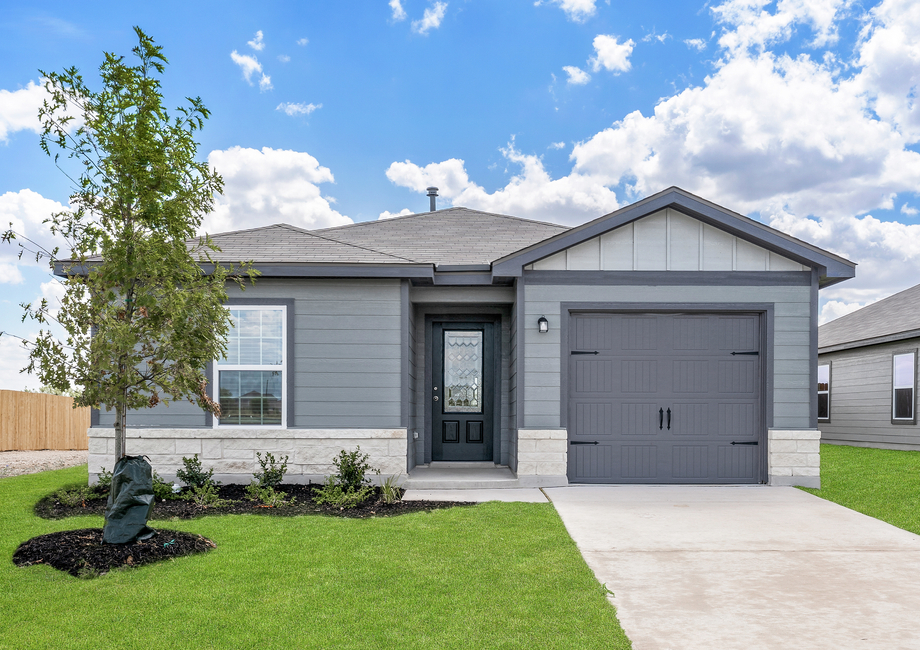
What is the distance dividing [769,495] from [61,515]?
790 cm

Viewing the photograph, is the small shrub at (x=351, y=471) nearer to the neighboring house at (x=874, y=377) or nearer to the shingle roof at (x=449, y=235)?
the shingle roof at (x=449, y=235)

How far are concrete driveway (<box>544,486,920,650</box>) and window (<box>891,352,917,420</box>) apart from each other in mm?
8031

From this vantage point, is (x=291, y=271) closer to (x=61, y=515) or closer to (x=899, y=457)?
(x=61, y=515)

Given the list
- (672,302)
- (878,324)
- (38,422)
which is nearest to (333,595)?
(672,302)

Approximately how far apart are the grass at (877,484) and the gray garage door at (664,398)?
3.82 ft

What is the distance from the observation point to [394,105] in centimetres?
1334

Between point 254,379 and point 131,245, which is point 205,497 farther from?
point 131,245

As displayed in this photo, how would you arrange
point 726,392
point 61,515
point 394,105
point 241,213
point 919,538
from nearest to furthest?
point 919,538, point 61,515, point 726,392, point 394,105, point 241,213

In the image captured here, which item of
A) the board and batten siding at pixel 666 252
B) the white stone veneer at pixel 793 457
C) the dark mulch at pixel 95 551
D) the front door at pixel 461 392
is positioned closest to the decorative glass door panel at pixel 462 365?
the front door at pixel 461 392

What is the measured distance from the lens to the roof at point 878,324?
1377cm

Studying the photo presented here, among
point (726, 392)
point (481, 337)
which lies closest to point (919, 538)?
point (726, 392)

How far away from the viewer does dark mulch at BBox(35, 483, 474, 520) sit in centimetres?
663

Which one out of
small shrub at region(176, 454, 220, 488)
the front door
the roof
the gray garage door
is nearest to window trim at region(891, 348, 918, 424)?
the roof

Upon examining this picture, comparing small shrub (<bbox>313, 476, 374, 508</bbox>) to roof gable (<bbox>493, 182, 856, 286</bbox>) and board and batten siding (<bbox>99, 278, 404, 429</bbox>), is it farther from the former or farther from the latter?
roof gable (<bbox>493, 182, 856, 286</bbox>)
